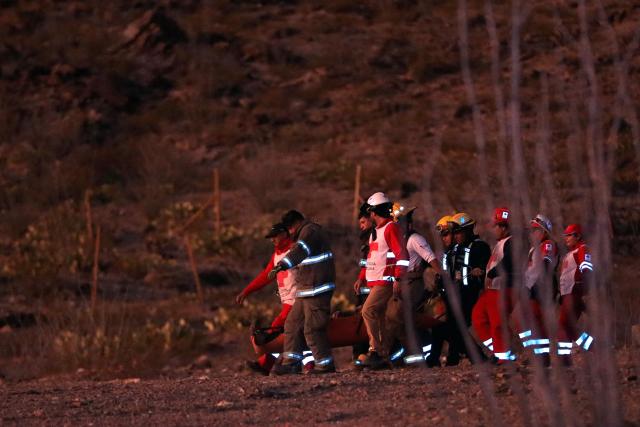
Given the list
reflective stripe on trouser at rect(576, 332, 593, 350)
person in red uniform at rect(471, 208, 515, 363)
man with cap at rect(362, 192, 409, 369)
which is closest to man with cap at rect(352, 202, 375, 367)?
man with cap at rect(362, 192, 409, 369)

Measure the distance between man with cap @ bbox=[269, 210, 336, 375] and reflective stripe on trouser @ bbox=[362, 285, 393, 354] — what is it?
1.24 ft

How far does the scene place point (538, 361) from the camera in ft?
18.8

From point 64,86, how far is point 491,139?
1456 cm

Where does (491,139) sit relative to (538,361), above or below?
above

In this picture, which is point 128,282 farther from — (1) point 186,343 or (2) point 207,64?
(2) point 207,64

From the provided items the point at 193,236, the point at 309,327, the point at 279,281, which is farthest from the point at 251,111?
the point at 309,327

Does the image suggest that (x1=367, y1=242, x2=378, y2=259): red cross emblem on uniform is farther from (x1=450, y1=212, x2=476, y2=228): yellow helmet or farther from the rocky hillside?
the rocky hillside

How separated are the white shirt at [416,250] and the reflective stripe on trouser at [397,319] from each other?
0.17 m

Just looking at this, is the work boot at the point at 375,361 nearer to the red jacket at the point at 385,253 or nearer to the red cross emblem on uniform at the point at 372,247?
the red jacket at the point at 385,253

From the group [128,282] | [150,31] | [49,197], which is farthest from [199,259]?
[150,31]

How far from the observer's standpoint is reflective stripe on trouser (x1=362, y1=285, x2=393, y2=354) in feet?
Result: 42.3

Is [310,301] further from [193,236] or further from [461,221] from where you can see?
[193,236]

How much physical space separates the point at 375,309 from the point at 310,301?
626mm

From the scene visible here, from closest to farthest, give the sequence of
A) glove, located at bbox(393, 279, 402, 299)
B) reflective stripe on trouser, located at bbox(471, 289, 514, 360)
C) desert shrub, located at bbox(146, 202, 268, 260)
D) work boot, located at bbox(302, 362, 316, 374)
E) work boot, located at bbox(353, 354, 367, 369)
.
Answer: glove, located at bbox(393, 279, 402, 299) → reflective stripe on trouser, located at bbox(471, 289, 514, 360) → work boot, located at bbox(353, 354, 367, 369) → work boot, located at bbox(302, 362, 316, 374) → desert shrub, located at bbox(146, 202, 268, 260)
